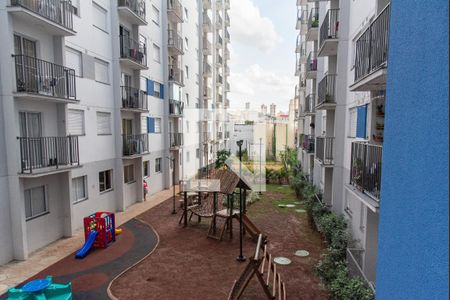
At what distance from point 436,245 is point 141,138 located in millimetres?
16531

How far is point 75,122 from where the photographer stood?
12297mm

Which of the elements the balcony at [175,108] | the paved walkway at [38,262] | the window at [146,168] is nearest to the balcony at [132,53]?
the balcony at [175,108]

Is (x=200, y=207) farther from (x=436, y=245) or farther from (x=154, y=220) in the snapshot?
(x=436, y=245)

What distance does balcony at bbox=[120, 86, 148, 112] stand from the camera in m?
15.5

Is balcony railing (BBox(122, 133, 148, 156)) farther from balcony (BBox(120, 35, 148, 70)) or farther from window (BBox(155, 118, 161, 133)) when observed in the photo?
balcony (BBox(120, 35, 148, 70))

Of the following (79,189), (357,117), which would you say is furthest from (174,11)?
(357,117)

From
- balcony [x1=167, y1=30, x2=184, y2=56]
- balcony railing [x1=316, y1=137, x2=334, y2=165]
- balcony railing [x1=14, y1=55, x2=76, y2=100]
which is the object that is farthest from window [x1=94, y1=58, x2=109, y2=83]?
balcony railing [x1=316, y1=137, x2=334, y2=165]

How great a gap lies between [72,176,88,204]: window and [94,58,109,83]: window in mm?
4893

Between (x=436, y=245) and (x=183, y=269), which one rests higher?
(x=436, y=245)

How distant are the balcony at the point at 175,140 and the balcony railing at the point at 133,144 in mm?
4390

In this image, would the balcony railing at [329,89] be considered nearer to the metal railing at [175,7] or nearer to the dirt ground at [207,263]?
the dirt ground at [207,263]

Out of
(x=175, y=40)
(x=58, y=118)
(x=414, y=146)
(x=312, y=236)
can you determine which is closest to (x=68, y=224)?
(x=58, y=118)

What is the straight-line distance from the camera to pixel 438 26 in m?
1.96

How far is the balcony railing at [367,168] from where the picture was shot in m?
6.27
